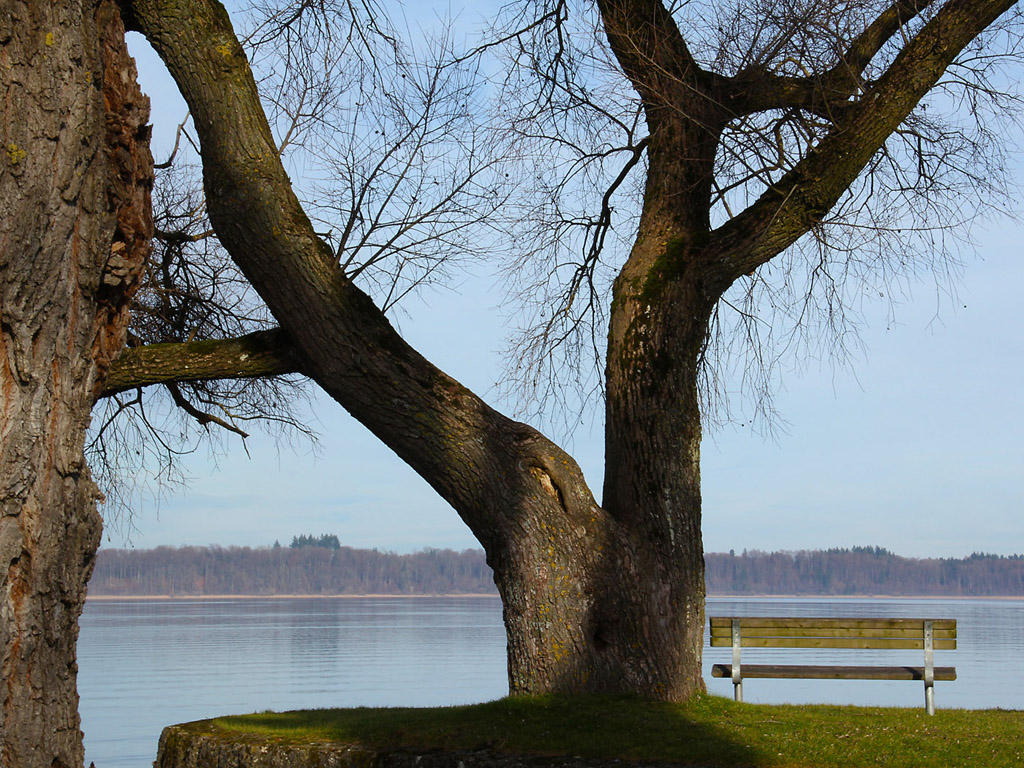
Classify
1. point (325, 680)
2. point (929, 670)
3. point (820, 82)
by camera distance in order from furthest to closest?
point (325, 680)
point (929, 670)
point (820, 82)

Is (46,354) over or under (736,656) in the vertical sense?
over

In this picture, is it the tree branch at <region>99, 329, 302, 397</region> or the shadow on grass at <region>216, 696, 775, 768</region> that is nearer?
the shadow on grass at <region>216, 696, 775, 768</region>

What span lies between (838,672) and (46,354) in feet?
29.1

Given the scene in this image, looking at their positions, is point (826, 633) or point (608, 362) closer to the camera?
point (608, 362)

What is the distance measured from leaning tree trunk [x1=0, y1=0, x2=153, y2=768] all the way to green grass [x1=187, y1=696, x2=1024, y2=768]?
4.29m

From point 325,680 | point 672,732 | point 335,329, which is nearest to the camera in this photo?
point 672,732

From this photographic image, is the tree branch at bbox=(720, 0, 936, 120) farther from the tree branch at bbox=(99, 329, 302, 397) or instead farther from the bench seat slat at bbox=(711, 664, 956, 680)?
the bench seat slat at bbox=(711, 664, 956, 680)

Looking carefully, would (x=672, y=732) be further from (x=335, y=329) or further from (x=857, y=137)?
(x=857, y=137)

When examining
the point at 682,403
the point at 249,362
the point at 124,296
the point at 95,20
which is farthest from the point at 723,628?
the point at 95,20

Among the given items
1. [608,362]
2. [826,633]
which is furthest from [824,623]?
A: [608,362]

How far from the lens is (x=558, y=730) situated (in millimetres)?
7414

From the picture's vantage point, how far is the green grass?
688cm

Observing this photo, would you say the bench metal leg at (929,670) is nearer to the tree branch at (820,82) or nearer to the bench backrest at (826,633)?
the bench backrest at (826,633)

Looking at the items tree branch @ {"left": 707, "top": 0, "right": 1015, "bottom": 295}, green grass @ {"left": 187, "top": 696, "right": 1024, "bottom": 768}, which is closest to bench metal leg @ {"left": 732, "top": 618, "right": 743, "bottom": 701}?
green grass @ {"left": 187, "top": 696, "right": 1024, "bottom": 768}
